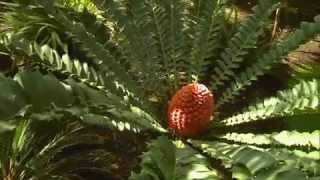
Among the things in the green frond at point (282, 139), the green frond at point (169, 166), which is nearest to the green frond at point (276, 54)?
the green frond at point (282, 139)

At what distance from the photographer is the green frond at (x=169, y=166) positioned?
2.08 metres

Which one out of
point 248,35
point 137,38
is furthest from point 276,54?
point 137,38

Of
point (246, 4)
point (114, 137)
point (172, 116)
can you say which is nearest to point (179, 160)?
point (172, 116)

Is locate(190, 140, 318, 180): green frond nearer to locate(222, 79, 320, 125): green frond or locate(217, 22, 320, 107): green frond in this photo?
locate(222, 79, 320, 125): green frond

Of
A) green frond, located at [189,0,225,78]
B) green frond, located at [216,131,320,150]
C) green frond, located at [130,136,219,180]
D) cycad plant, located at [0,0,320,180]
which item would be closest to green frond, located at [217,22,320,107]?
cycad plant, located at [0,0,320,180]

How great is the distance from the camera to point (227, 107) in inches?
150

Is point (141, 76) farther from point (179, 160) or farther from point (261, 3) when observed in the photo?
point (179, 160)

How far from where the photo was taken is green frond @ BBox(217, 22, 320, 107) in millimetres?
3137

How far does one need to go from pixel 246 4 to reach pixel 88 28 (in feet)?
8.00

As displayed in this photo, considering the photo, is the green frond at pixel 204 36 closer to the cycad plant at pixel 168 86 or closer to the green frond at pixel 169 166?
the cycad plant at pixel 168 86

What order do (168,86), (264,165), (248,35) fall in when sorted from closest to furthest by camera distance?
→ (264,165) → (248,35) → (168,86)

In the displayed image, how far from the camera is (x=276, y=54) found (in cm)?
327

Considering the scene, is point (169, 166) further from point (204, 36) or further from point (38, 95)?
point (204, 36)

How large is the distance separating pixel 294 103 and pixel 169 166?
958mm
